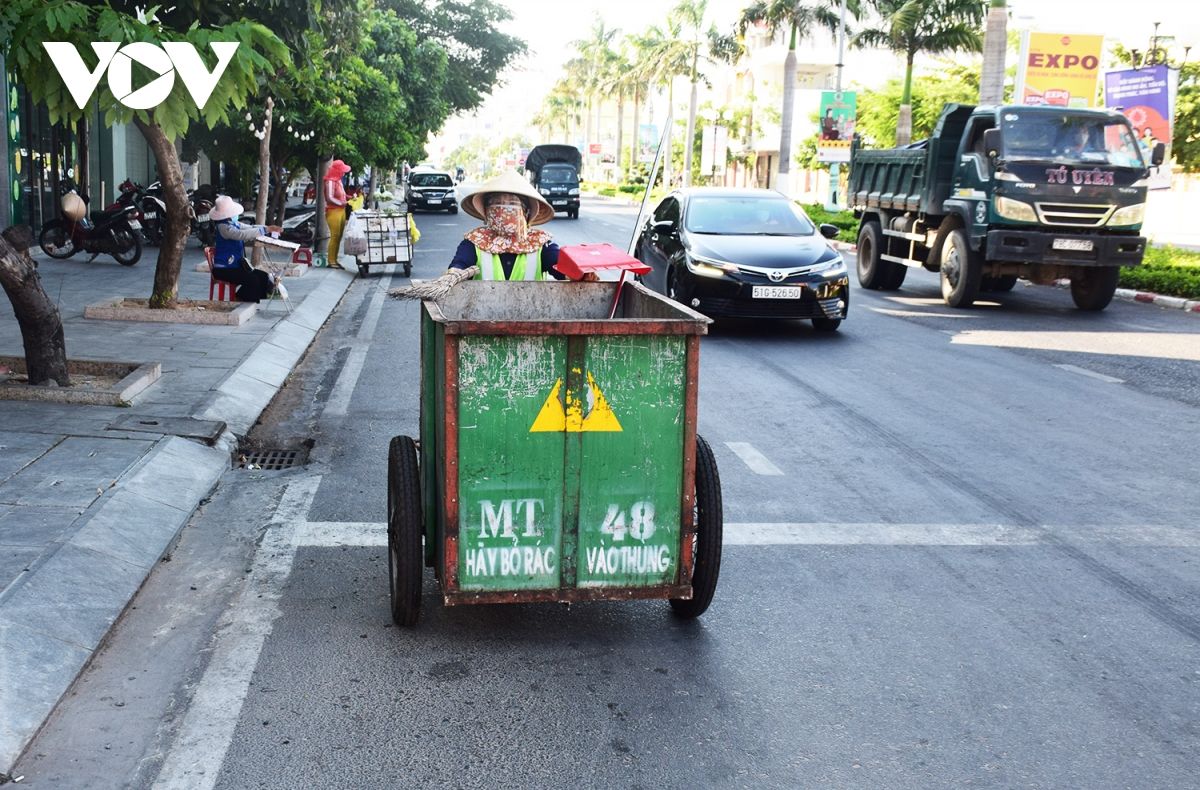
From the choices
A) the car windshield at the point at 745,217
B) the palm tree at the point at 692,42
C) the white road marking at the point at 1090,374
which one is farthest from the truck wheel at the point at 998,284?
the palm tree at the point at 692,42

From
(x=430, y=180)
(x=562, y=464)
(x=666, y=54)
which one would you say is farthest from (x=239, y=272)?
(x=666, y=54)

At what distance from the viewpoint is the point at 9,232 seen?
8664 millimetres

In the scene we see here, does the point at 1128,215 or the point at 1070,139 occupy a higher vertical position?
the point at 1070,139

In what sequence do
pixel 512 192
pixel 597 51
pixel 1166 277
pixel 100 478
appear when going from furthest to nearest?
pixel 597 51 < pixel 1166 277 < pixel 100 478 < pixel 512 192

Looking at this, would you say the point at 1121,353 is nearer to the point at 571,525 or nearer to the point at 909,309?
the point at 909,309

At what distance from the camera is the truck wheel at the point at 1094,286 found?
17.0 m

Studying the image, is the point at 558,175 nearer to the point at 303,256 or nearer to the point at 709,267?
the point at 303,256

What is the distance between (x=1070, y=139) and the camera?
645 inches

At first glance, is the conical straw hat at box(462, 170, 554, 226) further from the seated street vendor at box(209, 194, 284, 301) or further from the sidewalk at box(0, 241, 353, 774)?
the seated street vendor at box(209, 194, 284, 301)

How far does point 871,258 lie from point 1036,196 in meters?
4.41

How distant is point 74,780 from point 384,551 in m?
2.34

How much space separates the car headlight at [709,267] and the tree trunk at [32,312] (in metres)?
6.64

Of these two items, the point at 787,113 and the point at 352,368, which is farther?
the point at 787,113

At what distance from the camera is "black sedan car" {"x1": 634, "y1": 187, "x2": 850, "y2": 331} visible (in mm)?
13180
